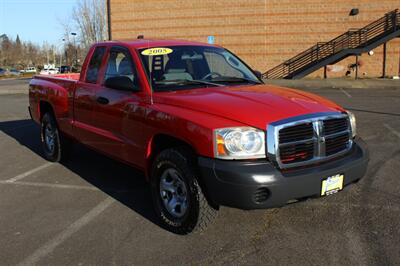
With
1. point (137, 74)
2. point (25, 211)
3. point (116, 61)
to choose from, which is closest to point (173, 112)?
point (137, 74)

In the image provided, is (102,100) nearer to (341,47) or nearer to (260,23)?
(341,47)

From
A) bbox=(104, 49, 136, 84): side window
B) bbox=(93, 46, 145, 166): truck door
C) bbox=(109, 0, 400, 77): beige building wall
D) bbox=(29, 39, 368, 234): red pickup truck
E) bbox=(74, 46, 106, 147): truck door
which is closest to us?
bbox=(29, 39, 368, 234): red pickup truck

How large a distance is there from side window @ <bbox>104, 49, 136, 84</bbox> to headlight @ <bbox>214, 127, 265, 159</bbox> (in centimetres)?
154

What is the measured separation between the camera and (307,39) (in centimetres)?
2930

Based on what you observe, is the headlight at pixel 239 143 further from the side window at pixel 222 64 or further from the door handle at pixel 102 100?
the door handle at pixel 102 100

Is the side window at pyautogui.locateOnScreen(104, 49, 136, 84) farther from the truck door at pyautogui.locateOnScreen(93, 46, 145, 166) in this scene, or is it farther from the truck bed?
the truck bed

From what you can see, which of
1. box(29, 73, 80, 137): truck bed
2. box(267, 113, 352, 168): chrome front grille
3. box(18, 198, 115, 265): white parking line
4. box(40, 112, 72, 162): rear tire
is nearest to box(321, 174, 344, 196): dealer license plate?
box(267, 113, 352, 168): chrome front grille

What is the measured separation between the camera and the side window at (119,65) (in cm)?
487

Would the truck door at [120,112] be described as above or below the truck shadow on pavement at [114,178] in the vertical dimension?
Answer: above

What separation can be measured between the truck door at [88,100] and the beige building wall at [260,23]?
25.6m

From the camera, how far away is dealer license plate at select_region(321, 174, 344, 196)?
3777mm

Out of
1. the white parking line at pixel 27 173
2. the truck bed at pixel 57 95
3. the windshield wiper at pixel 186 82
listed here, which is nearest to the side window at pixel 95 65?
the truck bed at pixel 57 95

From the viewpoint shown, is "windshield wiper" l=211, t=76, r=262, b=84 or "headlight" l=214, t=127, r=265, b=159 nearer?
"headlight" l=214, t=127, r=265, b=159

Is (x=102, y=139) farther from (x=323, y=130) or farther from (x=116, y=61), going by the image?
(x=323, y=130)
